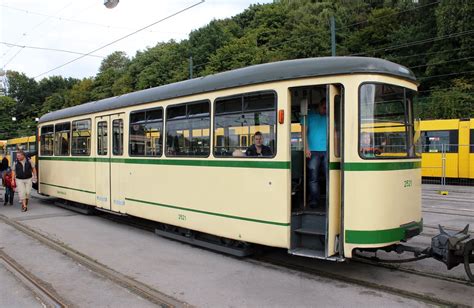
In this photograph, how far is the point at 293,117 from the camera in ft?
21.6

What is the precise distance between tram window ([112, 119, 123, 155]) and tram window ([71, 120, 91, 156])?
136 centimetres

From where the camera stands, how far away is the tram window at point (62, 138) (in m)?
12.5

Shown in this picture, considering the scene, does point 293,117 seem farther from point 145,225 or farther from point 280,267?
point 145,225

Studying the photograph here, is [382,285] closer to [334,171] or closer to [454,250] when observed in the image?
[454,250]

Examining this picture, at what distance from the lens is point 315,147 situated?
645 centimetres

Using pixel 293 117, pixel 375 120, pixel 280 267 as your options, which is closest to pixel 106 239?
pixel 280 267

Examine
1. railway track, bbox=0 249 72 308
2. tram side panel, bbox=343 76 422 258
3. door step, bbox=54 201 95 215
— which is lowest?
railway track, bbox=0 249 72 308

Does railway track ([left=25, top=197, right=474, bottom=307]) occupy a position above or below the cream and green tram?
below

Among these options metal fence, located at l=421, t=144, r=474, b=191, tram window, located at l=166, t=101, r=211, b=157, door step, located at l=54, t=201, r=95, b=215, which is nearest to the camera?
tram window, located at l=166, t=101, r=211, b=157

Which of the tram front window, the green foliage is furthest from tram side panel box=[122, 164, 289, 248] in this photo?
the green foliage

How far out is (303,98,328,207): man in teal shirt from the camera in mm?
6395

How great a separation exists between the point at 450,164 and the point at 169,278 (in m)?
17.3

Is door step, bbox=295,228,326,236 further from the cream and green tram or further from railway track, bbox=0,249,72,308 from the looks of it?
railway track, bbox=0,249,72,308

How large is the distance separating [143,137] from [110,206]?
223cm
